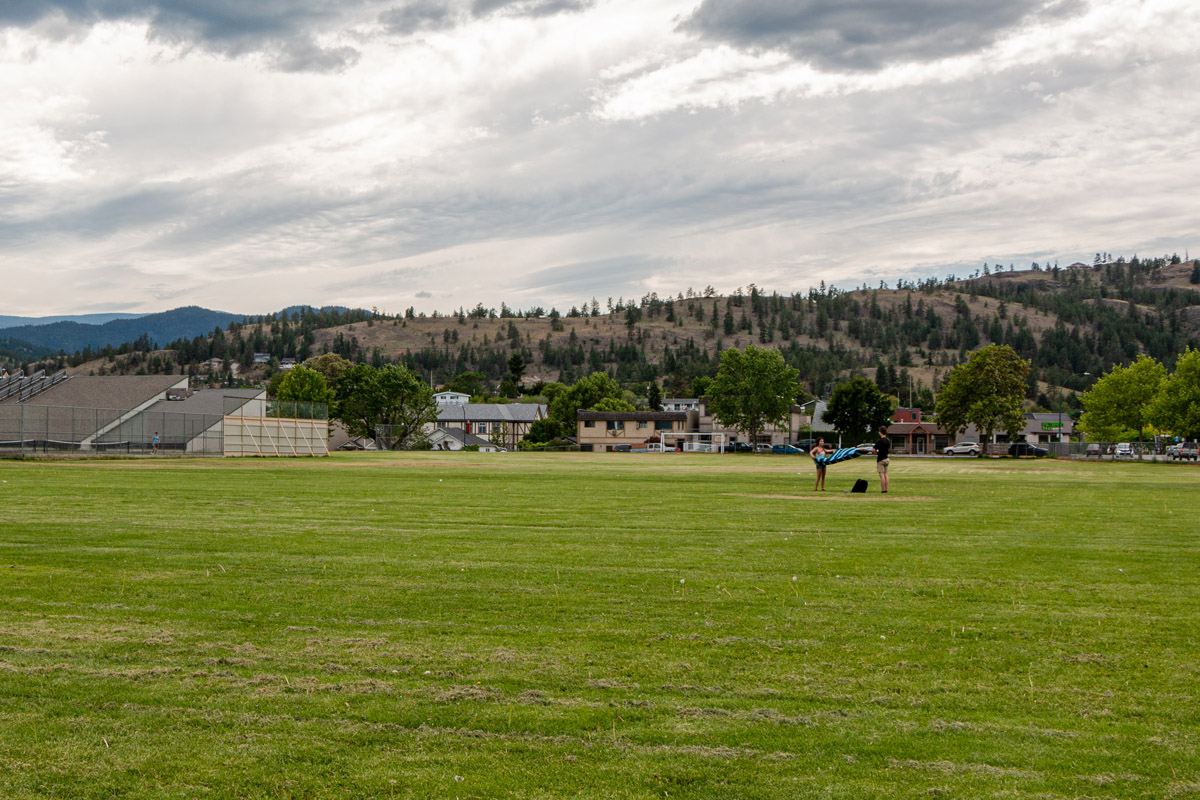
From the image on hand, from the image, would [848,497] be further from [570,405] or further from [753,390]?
[570,405]

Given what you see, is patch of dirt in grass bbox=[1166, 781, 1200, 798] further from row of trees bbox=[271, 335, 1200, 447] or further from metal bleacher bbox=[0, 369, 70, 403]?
metal bleacher bbox=[0, 369, 70, 403]

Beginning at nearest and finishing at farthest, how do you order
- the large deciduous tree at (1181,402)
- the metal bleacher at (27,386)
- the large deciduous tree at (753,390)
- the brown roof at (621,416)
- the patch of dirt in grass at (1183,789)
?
the patch of dirt in grass at (1183,789) < the large deciduous tree at (1181,402) < the metal bleacher at (27,386) < the large deciduous tree at (753,390) < the brown roof at (621,416)

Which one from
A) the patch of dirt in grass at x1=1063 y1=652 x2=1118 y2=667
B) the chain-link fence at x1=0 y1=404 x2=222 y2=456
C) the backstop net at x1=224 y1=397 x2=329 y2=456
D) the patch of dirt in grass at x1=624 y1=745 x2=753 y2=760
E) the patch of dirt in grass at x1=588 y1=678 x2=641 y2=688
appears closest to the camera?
the patch of dirt in grass at x1=624 y1=745 x2=753 y2=760

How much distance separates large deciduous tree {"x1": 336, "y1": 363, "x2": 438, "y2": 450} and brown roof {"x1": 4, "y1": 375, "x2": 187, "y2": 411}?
759 inches

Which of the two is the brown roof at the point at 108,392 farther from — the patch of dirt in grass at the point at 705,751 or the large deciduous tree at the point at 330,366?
the patch of dirt in grass at the point at 705,751

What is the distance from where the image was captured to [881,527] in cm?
1788

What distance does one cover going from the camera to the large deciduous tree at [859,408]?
122 meters

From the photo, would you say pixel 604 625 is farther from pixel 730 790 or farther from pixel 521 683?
pixel 730 790

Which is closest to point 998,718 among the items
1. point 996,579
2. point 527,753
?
point 527,753

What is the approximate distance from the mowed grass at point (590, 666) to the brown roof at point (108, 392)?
80393 millimetres

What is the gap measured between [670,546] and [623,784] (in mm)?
9607

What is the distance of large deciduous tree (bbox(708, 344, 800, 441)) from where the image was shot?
116m

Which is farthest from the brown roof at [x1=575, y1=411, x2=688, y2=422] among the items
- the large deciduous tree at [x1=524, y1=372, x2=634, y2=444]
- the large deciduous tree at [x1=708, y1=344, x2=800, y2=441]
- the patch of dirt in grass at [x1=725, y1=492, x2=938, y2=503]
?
the patch of dirt in grass at [x1=725, y1=492, x2=938, y2=503]

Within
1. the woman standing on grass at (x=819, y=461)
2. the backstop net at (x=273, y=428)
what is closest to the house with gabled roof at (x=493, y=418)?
the backstop net at (x=273, y=428)
